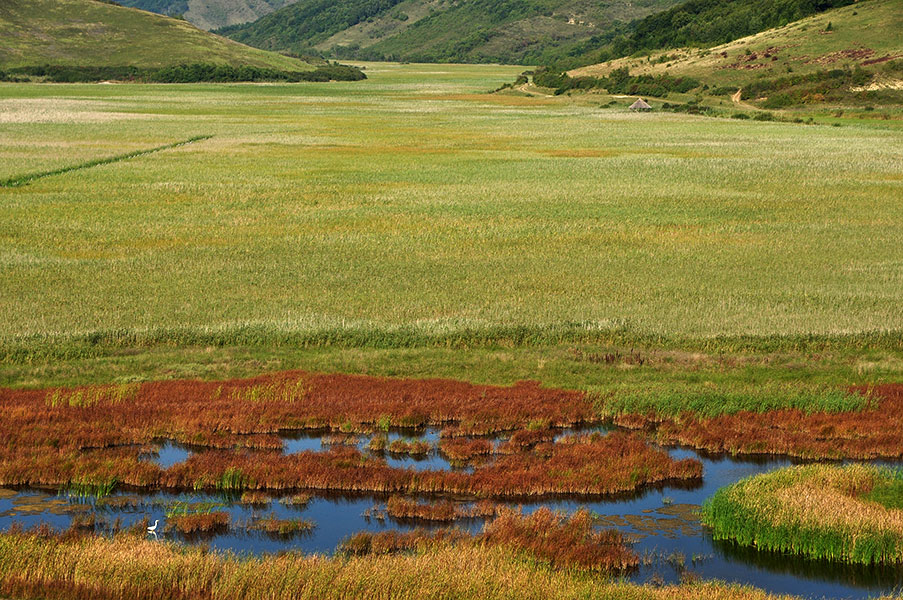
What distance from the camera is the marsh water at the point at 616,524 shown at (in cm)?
1341

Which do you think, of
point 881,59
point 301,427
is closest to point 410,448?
point 301,427

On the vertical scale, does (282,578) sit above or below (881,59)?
below

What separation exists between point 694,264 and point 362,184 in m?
25.0

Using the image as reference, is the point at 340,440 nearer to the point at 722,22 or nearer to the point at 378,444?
the point at 378,444

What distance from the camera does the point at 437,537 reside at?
1409 cm

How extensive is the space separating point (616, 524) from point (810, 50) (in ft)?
410

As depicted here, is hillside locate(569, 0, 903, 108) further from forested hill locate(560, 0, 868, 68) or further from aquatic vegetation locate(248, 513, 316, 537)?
aquatic vegetation locate(248, 513, 316, 537)

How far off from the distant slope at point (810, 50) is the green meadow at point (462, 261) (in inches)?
1957

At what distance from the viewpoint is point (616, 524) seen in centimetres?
1503

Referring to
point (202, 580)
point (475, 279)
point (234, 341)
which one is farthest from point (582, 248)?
point (202, 580)

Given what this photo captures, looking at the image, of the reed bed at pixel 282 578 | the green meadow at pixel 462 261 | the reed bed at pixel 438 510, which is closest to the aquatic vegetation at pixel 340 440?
the reed bed at pixel 438 510

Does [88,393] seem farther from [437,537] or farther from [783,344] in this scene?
[783,344]

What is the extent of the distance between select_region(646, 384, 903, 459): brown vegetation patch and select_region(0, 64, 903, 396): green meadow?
4.66ft

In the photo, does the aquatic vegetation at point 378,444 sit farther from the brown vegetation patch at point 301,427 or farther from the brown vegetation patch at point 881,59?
the brown vegetation patch at point 881,59
